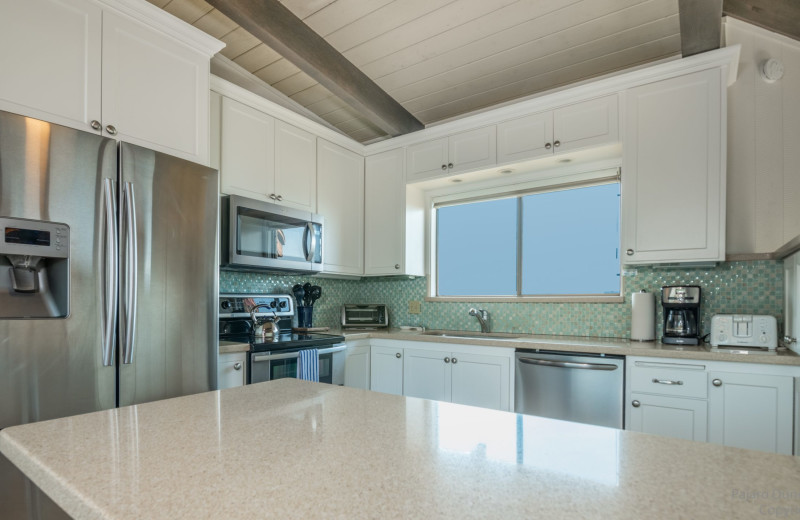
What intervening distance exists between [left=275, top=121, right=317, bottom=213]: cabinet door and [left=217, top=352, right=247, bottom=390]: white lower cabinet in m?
1.12

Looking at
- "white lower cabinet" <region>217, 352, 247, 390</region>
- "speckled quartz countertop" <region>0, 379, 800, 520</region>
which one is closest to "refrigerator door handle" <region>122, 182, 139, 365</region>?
"white lower cabinet" <region>217, 352, 247, 390</region>

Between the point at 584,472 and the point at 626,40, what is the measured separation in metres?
2.81

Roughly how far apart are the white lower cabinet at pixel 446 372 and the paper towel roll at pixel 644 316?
73cm

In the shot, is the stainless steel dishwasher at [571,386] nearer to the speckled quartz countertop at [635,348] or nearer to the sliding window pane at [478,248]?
the speckled quartz countertop at [635,348]

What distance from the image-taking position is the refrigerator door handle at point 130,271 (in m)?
1.76

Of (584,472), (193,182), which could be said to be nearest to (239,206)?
(193,182)

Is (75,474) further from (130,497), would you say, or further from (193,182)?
(193,182)

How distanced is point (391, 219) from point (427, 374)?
4.21 feet

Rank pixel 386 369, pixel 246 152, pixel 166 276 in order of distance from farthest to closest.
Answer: pixel 386 369
pixel 246 152
pixel 166 276

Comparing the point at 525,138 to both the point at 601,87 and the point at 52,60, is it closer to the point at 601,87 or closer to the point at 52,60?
the point at 601,87

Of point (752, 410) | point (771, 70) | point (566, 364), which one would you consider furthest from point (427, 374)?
point (771, 70)

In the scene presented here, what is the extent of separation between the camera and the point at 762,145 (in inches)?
100

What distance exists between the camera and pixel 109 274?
173cm

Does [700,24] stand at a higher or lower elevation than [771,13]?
lower
